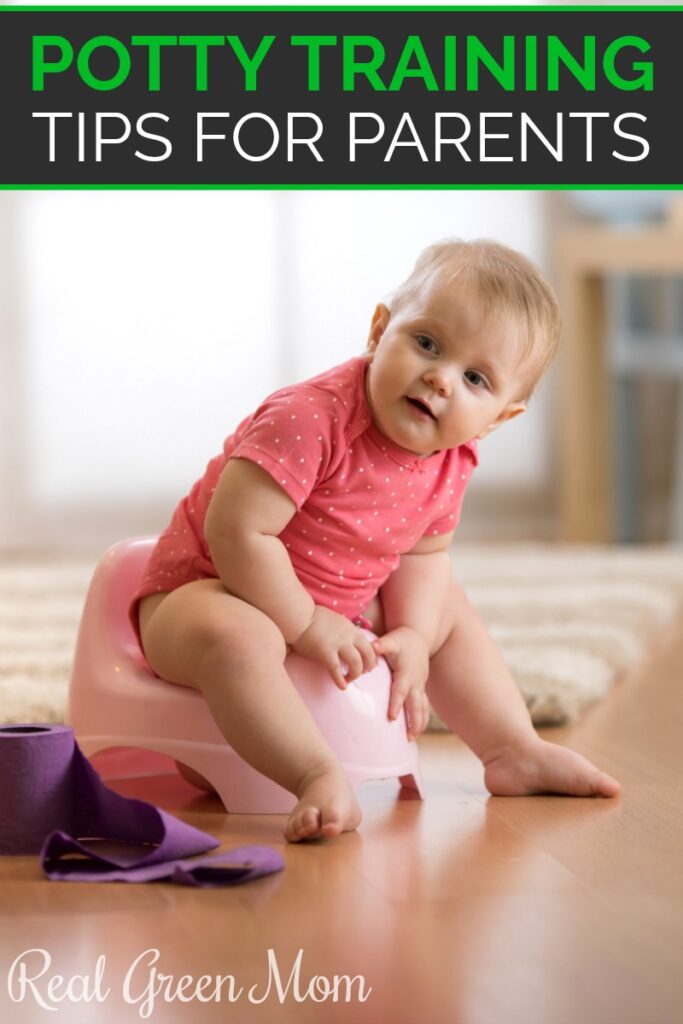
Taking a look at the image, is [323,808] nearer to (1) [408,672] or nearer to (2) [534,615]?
(1) [408,672]

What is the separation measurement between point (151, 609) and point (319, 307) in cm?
258

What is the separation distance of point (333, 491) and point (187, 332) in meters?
2.56

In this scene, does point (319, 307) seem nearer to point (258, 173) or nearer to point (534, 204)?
point (258, 173)

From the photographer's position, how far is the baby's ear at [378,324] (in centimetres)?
117

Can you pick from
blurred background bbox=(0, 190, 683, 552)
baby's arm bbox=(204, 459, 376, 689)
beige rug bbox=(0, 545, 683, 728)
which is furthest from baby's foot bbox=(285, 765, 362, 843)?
blurred background bbox=(0, 190, 683, 552)

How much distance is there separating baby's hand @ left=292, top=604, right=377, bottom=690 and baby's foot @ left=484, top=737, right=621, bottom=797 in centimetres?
15

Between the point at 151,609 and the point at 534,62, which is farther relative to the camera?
the point at 534,62

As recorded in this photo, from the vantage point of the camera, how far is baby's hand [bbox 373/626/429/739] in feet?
3.82

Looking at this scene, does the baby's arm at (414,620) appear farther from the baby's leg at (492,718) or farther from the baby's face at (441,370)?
the baby's face at (441,370)

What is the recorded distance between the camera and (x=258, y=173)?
350 centimetres

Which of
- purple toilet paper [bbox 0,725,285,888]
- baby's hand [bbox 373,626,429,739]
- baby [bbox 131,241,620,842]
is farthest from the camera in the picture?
baby's hand [bbox 373,626,429,739]

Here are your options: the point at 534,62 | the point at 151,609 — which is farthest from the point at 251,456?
the point at 534,62

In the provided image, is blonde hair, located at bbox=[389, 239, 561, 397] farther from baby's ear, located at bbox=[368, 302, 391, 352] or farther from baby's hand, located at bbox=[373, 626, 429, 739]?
baby's hand, located at bbox=[373, 626, 429, 739]

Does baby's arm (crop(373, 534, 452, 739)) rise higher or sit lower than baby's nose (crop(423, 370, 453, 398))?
lower
